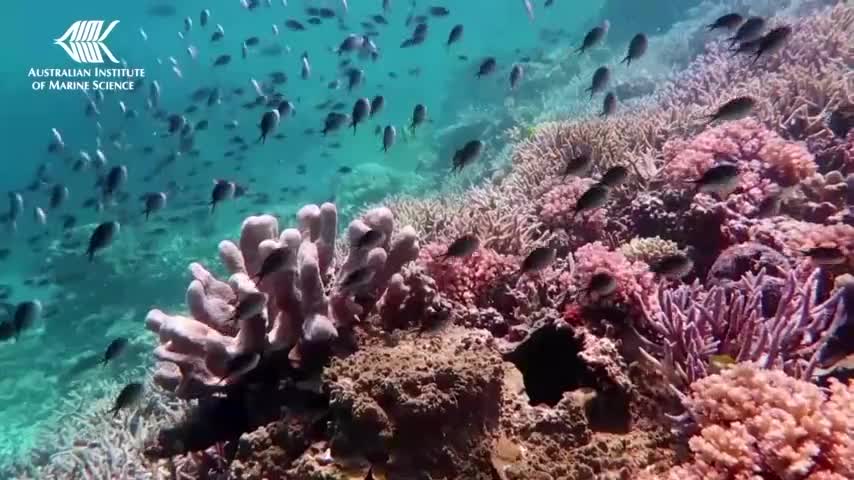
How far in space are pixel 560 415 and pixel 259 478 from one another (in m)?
1.71

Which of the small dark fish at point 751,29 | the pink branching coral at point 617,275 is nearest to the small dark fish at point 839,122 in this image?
the small dark fish at point 751,29

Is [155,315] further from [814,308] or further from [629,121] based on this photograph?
[629,121]

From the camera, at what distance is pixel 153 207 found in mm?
9656

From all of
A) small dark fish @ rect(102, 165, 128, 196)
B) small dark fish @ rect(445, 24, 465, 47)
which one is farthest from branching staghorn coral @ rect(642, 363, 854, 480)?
small dark fish @ rect(445, 24, 465, 47)

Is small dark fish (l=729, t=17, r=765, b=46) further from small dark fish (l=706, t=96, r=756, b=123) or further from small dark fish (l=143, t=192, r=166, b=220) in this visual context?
small dark fish (l=143, t=192, r=166, b=220)

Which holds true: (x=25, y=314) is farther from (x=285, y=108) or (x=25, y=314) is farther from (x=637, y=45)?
(x=637, y=45)

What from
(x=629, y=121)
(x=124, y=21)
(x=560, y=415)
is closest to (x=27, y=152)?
(x=124, y=21)

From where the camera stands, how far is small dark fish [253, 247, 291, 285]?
357 cm

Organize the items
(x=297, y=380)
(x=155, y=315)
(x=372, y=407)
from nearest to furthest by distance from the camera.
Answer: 1. (x=372, y=407)
2. (x=297, y=380)
3. (x=155, y=315)

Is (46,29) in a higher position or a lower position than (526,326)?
higher

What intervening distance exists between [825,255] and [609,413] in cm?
216

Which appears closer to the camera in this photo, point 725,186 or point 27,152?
point 725,186

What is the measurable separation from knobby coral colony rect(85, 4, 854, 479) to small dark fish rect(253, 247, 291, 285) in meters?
0.02

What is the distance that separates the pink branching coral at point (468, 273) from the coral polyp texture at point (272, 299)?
53 cm
